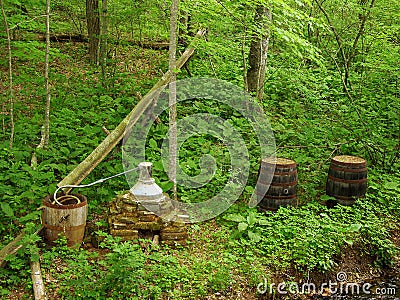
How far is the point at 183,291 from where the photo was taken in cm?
409

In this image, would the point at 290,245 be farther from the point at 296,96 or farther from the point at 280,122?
the point at 296,96

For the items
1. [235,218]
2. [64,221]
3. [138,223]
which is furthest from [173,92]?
[64,221]

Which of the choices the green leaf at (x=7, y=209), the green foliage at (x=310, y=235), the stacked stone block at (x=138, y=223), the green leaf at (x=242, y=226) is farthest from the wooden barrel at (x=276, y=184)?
the green leaf at (x=7, y=209)

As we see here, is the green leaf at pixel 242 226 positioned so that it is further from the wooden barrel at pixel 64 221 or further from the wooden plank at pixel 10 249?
the wooden plank at pixel 10 249

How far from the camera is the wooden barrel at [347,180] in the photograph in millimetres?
5902

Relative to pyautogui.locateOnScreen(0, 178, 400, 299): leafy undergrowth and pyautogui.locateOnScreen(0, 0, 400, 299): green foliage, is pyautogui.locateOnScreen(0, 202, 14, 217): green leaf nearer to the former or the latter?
pyautogui.locateOnScreen(0, 0, 400, 299): green foliage

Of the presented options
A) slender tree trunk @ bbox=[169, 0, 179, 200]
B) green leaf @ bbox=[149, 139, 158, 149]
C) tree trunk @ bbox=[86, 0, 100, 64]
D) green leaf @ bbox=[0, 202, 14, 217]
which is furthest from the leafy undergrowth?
tree trunk @ bbox=[86, 0, 100, 64]

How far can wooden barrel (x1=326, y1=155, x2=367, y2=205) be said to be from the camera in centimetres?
590

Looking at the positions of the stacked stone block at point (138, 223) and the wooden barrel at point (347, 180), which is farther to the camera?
the wooden barrel at point (347, 180)

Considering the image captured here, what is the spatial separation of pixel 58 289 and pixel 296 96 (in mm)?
6761

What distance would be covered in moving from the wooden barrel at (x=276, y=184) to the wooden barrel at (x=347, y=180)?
723 mm

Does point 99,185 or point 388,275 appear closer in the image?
point 388,275

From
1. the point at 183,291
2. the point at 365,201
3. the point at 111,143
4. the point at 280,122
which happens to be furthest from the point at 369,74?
the point at 183,291

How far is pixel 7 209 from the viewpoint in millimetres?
4574
